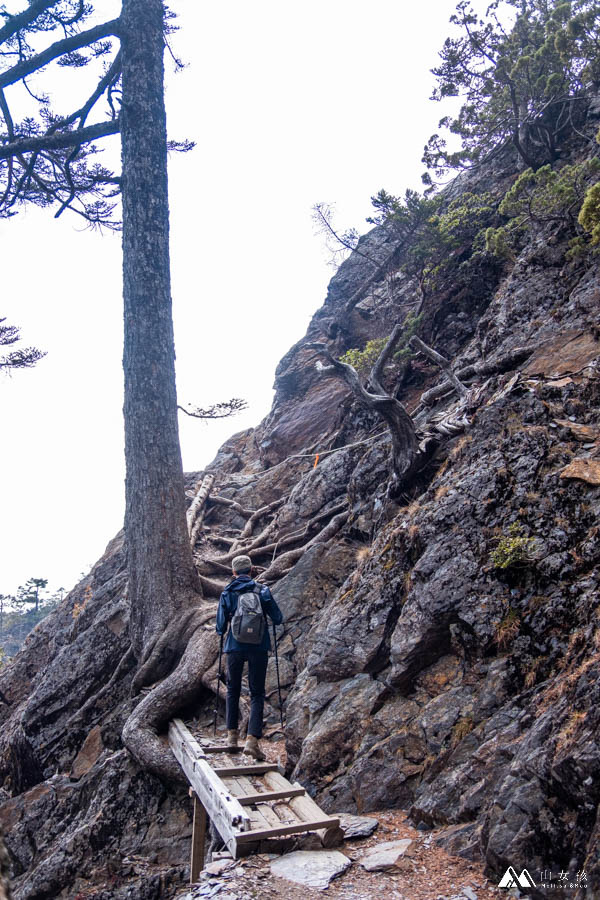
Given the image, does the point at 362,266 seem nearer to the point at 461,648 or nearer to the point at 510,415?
the point at 510,415

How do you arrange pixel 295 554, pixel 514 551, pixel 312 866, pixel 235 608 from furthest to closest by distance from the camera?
pixel 295 554 → pixel 235 608 → pixel 514 551 → pixel 312 866

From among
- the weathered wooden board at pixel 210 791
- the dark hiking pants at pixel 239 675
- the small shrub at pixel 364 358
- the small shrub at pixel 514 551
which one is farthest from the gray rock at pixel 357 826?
the small shrub at pixel 364 358

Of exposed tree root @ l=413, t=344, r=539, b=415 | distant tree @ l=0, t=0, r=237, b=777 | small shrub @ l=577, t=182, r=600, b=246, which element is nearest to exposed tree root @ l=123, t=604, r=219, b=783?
distant tree @ l=0, t=0, r=237, b=777

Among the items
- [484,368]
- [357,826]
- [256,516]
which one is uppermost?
[484,368]

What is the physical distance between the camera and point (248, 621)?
638 centimetres

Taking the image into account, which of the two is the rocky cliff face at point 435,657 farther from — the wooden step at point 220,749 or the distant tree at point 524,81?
the distant tree at point 524,81

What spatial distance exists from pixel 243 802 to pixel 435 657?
2346 millimetres

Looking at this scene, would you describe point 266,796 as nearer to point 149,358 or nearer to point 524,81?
point 149,358

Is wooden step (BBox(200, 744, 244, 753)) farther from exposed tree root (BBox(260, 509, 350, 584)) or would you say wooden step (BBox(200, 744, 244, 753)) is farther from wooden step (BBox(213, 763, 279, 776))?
exposed tree root (BBox(260, 509, 350, 584))

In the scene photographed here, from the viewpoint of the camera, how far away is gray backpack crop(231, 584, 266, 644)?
20.9ft

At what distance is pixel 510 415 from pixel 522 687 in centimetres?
348

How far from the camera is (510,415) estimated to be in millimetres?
7137

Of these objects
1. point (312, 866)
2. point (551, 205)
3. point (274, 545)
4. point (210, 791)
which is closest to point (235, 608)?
point (210, 791)

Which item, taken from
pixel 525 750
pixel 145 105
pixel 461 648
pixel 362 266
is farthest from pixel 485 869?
pixel 362 266
